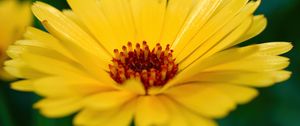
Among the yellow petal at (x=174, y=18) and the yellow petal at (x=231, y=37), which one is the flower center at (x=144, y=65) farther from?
the yellow petal at (x=231, y=37)

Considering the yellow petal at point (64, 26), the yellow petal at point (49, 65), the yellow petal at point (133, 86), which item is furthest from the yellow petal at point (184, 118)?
the yellow petal at point (64, 26)

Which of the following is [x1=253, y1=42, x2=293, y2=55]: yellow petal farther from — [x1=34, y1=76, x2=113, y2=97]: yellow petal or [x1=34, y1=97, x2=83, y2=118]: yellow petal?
[x1=34, y1=97, x2=83, y2=118]: yellow petal

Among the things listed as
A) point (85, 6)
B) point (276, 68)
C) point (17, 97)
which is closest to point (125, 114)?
point (276, 68)

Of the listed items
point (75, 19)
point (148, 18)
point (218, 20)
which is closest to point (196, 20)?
point (218, 20)

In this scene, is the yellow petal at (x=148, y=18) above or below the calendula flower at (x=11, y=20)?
below

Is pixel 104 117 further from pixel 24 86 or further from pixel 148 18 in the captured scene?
pixel 148 18

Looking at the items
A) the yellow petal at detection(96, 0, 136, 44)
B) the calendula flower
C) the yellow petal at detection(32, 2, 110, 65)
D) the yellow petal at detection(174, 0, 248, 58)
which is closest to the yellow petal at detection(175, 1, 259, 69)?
the yellow petal at detection(174, 0, 248, 58)
